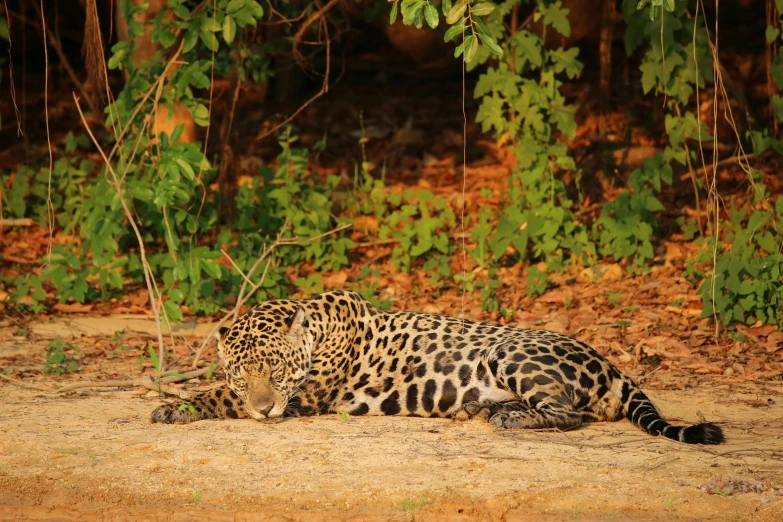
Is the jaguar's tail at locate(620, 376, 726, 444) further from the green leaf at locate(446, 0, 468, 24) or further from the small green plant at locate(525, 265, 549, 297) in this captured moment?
the small green plant at locate(525, 265, 549, 297)

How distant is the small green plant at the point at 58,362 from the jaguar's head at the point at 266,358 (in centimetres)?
152

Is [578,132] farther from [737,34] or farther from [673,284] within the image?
[673,284]

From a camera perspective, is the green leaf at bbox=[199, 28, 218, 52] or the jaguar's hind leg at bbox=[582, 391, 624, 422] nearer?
the jaguar's hind leg at bbox=[582, 391, 624, 422]

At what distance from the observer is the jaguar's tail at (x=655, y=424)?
5.73 metres

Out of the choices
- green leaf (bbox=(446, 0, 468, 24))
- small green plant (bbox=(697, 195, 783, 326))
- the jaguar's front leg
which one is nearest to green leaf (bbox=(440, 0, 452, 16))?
green leaf (bbox=(446, 0, 468, 24))

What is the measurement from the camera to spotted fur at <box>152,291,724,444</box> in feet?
20.9

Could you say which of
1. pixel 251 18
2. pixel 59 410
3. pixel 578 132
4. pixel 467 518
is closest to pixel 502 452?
pixel 467 518

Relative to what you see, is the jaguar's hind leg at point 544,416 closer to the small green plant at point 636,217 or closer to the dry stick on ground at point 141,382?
the dry stick on ground at point 141,382

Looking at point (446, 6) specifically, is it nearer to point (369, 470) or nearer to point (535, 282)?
point (369, 470)

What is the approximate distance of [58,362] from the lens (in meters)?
7.75

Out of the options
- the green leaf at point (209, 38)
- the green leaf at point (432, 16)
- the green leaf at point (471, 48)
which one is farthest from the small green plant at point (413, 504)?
the green leaf at point (209, 38)

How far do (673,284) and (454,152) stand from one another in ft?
15.1

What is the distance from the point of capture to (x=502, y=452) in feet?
18.4

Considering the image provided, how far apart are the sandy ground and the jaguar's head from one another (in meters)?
0.17
